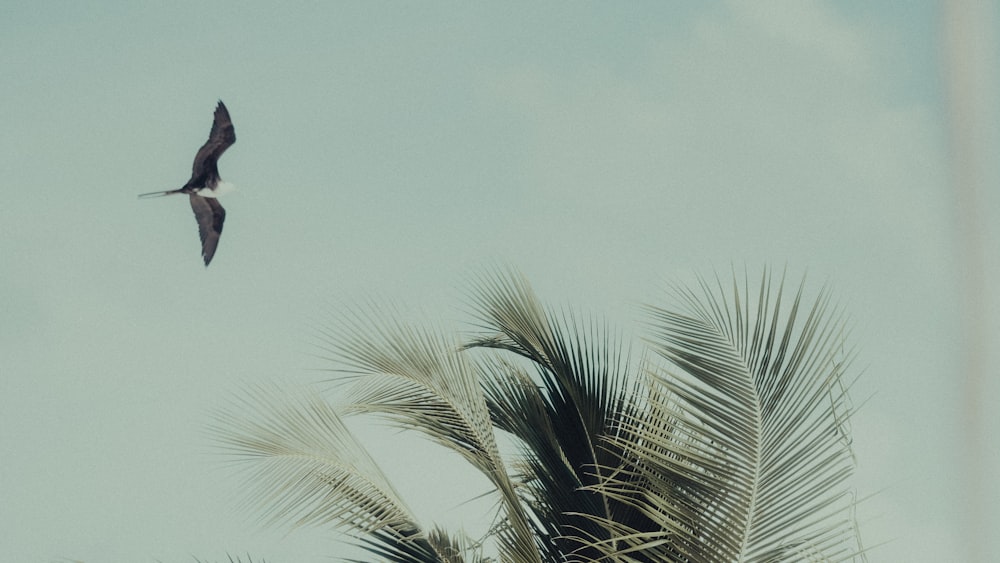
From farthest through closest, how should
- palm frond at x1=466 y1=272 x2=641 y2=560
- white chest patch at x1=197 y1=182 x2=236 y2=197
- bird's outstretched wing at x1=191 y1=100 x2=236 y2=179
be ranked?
1. white chest patch at x1=197 y1=182 x2=236 y2=197
2. bird's outstretched wing at x1=191 y1=100 x2=236 y2=179
3. palm frond at x1=466 y1=272 x2=641 y2=560

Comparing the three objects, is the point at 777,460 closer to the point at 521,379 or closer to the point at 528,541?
the point at 528,541

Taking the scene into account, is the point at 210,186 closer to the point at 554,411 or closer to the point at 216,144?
the point at 216,144

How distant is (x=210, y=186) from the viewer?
9172 millimetres

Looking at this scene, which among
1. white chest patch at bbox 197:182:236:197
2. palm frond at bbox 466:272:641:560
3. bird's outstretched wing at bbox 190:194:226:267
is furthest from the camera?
bird's outstretched wing at bbox 190:194:226:267

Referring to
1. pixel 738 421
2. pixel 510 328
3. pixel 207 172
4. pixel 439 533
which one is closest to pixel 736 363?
pixel 738 421

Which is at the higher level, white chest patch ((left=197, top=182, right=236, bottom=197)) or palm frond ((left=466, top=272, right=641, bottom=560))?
white chest patch ((left=197, top=182, right=236, bottom=197))

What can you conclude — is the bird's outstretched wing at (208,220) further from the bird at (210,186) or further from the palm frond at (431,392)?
the palm frond at (431,392)

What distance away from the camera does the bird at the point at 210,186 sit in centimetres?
855

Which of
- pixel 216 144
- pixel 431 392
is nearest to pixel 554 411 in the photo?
pixel 431 392

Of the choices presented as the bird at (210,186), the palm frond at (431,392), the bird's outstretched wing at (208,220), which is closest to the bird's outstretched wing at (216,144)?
the bird at (210,186)

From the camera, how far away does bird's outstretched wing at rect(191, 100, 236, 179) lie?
8500mm

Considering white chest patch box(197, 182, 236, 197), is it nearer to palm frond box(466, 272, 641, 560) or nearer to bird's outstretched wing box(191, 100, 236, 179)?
bird's outstretched wing box(191, 100, 236, 179)

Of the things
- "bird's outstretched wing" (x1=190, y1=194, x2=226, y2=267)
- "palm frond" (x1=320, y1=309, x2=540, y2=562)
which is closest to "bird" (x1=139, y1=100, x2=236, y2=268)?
"bird's outstretched wing" (x1=190, y1=194, x2=226, y2=267)

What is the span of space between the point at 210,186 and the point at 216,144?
63 centimetres
